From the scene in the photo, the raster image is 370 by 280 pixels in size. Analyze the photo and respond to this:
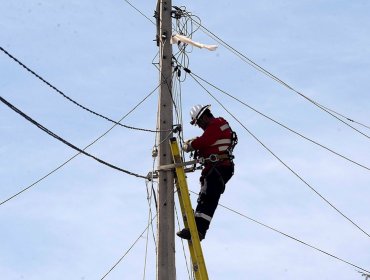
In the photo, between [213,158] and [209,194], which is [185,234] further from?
[213,158]

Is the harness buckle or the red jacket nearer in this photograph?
the harness buckle

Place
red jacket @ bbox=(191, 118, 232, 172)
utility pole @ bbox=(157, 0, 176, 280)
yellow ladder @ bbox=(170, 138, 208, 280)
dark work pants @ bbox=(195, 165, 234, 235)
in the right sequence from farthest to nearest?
red jacket @ bbox=(191, 118, 232, 172)
dark work pants @ bbox=(195, 165, 234, 235)
utility pole @ bbox=(157, 0, 176, 280)
yellow ladder @ bbox=(170, 138, 208, 280)

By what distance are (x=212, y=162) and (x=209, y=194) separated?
1.49 ft

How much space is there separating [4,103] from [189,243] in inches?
164

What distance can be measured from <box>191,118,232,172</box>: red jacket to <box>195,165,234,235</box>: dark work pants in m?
0.16

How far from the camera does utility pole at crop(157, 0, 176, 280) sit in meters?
15.2

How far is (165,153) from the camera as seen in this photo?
16.0 m

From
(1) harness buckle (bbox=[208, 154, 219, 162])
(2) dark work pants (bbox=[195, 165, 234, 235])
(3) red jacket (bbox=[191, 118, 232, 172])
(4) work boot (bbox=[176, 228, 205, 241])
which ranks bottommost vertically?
(4) work boot (bbox=[176, 228, 205, 241])

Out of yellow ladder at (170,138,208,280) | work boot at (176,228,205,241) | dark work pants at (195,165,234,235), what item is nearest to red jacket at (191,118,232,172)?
dark work pants at (195,165,234,235)

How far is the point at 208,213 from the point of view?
15461mm

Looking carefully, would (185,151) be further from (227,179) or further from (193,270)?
(193,270)

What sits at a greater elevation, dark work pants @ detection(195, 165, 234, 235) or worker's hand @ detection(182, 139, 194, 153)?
worker's hand @ detection(182, 139, 194, 153)

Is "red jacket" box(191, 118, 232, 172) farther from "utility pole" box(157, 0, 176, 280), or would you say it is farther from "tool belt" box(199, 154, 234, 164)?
"utility pole" box(157, 0, 176, 280)

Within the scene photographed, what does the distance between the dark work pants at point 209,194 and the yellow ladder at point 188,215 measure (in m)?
0.21
